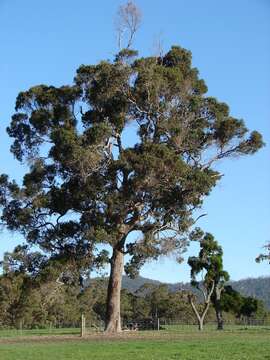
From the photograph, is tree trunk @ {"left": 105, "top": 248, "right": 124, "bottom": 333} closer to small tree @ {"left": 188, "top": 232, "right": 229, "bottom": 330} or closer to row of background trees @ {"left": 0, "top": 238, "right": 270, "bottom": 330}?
row of background trees @ {"left": 0, "top": 238, "right": 270, "bottom": 330}

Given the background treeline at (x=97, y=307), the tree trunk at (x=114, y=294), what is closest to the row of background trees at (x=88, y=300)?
the background treeline at (x=97, y=307)

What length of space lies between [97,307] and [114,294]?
46.7m

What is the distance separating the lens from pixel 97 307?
269ft

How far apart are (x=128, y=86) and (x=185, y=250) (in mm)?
10432

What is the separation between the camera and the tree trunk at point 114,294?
36.0 m

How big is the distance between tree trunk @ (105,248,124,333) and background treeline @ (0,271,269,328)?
521 inches

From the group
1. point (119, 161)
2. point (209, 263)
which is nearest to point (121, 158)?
point (119, 161)

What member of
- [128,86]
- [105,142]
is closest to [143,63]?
[128,86]

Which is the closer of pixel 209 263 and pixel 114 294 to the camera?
pixel 114 294

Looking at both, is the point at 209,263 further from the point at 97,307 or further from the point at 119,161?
the point at 97,307

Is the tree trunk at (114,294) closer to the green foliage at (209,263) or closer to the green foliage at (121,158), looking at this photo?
the green foliage at (121,158)

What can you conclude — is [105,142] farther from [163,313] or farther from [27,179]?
[163,313]

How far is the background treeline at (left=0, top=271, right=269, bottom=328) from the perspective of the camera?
61.2 m

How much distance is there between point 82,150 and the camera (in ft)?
115
